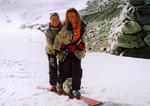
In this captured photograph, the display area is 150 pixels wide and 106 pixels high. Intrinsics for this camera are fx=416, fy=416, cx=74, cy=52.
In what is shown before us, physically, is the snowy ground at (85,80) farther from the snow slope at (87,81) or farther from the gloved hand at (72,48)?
the gloved hand at (72,48)

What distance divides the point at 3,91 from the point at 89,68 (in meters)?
4.16

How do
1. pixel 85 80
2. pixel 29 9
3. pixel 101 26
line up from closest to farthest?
pixel 85 80
pixel 101 26
pixel 29 9

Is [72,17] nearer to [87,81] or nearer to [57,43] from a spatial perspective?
[57,43]

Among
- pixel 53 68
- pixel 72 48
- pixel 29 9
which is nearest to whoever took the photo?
pixel 72 48

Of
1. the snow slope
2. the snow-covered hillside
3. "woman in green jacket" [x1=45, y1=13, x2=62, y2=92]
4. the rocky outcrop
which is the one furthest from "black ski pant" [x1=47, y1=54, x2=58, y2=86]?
the snow-covered hillside

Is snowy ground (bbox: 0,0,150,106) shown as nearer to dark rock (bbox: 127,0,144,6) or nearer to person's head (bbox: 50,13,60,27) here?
person's head (bbox: 50,13,60,27)

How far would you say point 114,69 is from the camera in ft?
43.1

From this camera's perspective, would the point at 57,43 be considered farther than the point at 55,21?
No

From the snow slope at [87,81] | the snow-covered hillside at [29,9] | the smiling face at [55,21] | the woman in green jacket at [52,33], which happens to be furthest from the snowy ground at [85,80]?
the snow-covered hillside at [29,9]

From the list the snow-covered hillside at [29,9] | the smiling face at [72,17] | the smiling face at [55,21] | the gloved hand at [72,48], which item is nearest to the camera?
the smiling face at [72,17]

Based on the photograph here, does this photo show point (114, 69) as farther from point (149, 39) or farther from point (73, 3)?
point (73, 3)

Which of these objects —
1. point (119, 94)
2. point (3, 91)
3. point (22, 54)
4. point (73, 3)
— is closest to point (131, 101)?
point (119, 94)

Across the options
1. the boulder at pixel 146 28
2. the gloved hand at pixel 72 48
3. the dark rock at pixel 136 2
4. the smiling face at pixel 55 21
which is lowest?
the gloved hand at pixel 72 48

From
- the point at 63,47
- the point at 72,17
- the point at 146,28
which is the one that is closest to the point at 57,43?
the point at 63,47
